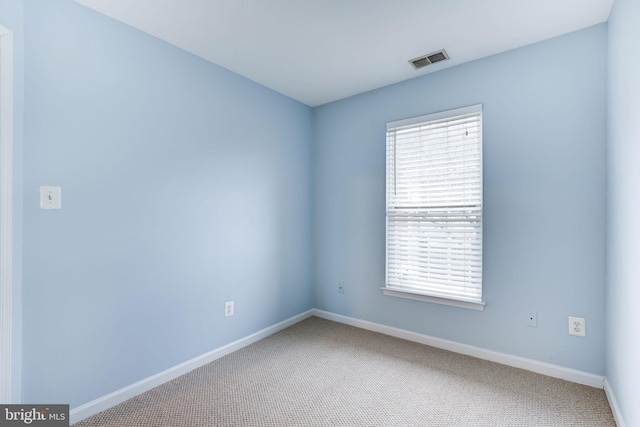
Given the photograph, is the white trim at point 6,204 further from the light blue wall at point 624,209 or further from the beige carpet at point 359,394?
the light blue wall at point 624,209

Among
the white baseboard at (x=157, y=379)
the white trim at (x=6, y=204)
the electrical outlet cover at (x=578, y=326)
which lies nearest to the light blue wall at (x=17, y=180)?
the white trim at (x=6, y=204)

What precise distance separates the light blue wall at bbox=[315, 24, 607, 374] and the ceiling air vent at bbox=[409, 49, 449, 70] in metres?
0.21

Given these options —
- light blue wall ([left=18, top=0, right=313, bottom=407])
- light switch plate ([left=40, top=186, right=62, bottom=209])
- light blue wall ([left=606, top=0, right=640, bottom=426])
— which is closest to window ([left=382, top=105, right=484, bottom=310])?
light blue wall ([left=606, top=0, right=640, bottom=426])

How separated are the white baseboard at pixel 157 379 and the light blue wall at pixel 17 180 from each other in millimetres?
345

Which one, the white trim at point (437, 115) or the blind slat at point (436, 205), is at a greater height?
the white trim at point (437, 115)

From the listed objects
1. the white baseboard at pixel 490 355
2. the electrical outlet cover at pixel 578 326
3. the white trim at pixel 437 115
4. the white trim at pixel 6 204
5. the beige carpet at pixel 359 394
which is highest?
the white trim at pixel 437 115

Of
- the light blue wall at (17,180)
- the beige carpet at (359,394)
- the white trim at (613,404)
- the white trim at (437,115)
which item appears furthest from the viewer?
the white trim at (437,115)

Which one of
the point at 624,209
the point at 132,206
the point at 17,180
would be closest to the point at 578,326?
the point at 624,209

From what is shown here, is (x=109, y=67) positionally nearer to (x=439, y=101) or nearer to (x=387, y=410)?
(x=439, y=101)

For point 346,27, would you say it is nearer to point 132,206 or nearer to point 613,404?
point 132,206

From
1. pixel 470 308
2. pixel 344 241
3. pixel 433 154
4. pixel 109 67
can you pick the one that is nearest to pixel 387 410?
pixel 470 308

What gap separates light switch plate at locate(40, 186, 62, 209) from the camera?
5.42 ft

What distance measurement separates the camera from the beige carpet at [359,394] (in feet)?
5.81

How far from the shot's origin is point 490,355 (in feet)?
8.00
